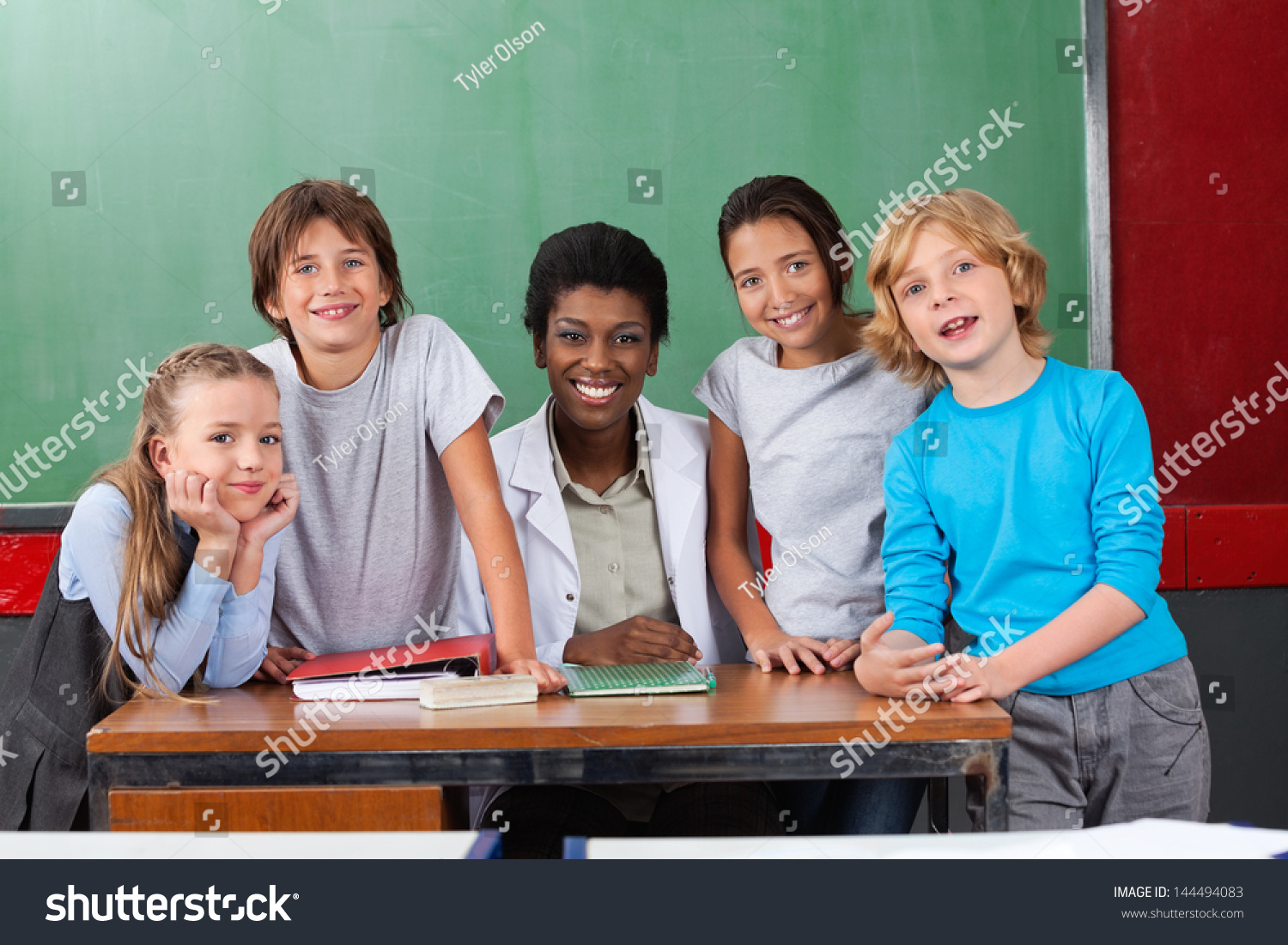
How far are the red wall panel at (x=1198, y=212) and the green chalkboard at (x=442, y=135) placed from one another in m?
0.16

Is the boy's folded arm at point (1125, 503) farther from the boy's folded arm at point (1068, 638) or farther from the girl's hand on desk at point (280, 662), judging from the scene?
the girl's hand on desk at point (280, 662)

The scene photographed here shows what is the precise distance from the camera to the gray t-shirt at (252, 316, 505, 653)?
72.9 inches

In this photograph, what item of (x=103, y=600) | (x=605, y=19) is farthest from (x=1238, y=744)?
(x=103, y=600)

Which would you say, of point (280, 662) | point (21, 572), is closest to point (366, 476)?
point (280, 662)

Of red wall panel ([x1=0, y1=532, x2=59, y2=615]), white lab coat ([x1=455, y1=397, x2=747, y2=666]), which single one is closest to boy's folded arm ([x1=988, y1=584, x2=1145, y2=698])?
white lab coat ([x1=455, y1=397, x2=747, y2=666])

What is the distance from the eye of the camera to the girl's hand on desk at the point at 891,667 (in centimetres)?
139

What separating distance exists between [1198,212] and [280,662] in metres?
2.47

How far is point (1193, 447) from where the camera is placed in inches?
104

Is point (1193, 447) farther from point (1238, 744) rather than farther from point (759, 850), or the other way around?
point (759, 850)

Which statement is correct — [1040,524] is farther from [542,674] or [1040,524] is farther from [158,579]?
[158,579]

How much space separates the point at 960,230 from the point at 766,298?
1.24 ft

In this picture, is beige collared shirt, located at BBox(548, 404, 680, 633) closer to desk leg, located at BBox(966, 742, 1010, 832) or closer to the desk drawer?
the desk drawer

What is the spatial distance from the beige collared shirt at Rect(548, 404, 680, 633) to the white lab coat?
26 millimetres

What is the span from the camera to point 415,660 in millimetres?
1542
